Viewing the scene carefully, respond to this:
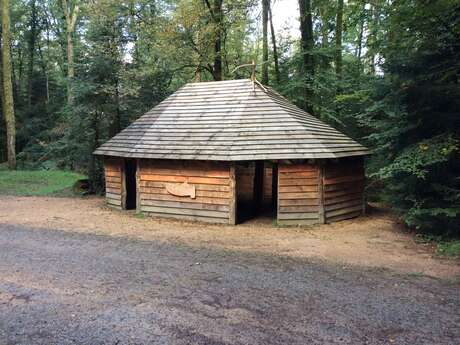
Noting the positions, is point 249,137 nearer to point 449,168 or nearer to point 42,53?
point 449,168

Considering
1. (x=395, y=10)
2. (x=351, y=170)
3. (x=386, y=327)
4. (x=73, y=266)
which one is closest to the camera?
(x=386, y=327)

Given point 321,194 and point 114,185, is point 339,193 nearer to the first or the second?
point 321,194

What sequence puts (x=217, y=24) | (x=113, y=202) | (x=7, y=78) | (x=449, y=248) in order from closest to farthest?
(x=449, y=248), (x=113, y=202), (x=217, y=24), (x=7, y=78)

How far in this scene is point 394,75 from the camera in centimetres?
872

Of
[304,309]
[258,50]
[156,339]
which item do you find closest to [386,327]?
[304,309]

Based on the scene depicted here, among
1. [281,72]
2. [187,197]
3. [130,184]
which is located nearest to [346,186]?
[187,197]

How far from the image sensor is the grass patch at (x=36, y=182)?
15.4 m

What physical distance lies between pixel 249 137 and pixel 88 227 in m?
5.19

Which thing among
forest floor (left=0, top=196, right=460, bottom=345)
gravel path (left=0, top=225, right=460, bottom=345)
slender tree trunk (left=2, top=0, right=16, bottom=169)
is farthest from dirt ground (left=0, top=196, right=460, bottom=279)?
slender tree trunk (left=2, top=0, right=16, bottom=169)

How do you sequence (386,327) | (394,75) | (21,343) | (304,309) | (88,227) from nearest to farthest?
(21,343) → (386,327) → (304,309) → (394,75) → (88,227)

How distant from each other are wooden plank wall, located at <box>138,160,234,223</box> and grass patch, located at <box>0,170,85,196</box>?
6.68 metres

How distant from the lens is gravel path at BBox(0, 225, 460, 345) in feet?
12.7

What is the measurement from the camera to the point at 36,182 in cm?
1786

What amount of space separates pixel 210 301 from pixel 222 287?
0.55 meters
